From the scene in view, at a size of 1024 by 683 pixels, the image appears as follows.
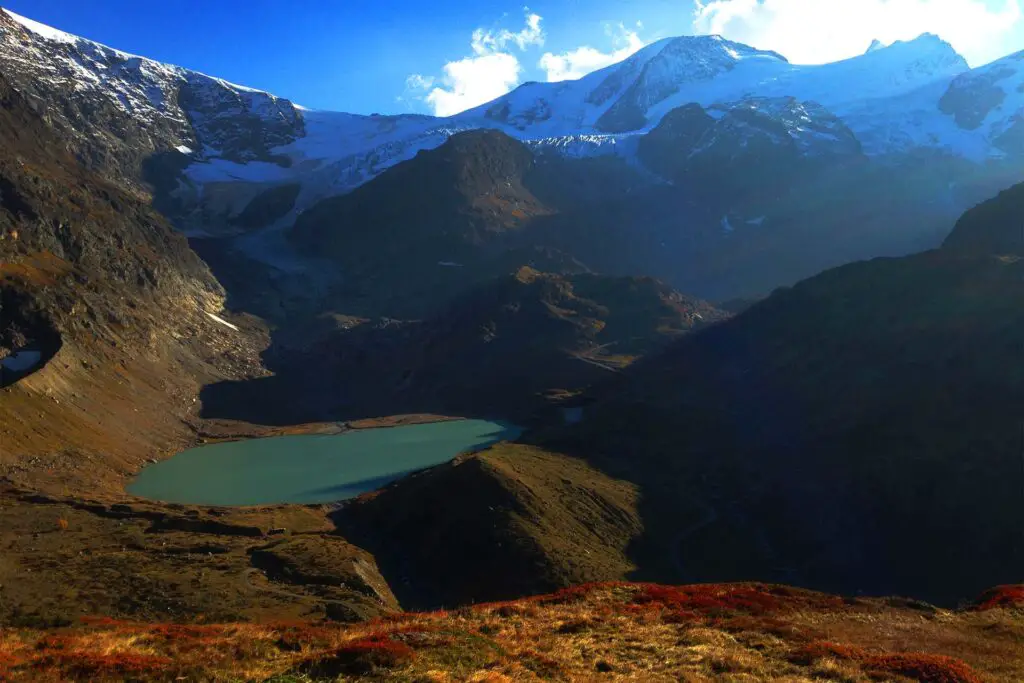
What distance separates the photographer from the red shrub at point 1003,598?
3070cm

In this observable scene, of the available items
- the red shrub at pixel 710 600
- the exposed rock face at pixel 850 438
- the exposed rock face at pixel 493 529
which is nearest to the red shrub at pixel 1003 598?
the red shrub at pixel 710 600

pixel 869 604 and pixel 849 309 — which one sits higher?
pixel 849 309

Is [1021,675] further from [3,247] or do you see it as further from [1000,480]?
[3,247]

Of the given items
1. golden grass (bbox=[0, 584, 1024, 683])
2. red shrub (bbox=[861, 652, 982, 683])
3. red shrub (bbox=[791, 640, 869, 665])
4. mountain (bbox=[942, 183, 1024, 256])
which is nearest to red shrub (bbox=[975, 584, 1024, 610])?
golden grass (bbox=[0, 584, 1024, 683])

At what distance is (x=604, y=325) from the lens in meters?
172

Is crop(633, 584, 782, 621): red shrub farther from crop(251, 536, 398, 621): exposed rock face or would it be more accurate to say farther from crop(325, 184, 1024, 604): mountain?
crop(325, 184, 1024, 604): mountain

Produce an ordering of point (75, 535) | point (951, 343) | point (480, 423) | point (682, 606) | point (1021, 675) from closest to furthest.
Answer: point (1021, 675) → point (682, 606) → point (75, 535) → point (951, 343) → point (480, 423)

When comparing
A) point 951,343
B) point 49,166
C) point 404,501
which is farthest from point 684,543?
point 49,166

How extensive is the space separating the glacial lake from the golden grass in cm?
5178

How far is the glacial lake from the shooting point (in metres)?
82.2

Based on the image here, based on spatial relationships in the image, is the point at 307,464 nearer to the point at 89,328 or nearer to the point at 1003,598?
the point at 89,328

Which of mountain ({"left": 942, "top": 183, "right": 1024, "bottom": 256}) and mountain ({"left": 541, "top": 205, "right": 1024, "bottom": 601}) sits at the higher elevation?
mountain ({"left": 942, "top": 183, "right": 1024, "bottom": 256})

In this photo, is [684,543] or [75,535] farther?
[684,543]

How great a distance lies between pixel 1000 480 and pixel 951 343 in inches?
944
